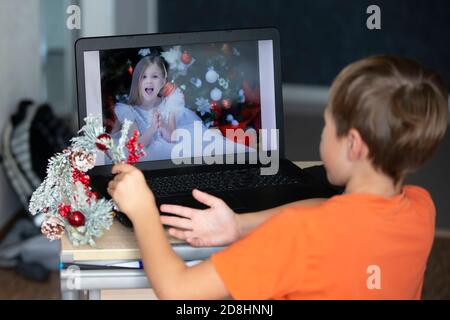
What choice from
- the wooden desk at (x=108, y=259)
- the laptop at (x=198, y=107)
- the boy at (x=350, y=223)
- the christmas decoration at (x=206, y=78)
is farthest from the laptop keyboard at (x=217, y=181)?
the boy at (x=350, y=223)

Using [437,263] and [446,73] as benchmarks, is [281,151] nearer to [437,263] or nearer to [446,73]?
[437,263]

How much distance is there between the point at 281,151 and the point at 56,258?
1.61 metres

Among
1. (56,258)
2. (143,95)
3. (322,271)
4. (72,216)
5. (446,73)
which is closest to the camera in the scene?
(322,271)

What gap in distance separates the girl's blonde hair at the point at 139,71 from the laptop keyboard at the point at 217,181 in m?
0.16

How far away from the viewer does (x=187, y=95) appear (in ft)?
5.20

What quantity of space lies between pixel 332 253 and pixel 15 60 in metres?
2.67

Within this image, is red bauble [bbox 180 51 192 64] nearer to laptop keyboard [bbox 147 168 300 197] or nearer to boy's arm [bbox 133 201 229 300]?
laptop keyboard [bbox 147 168 300 197]

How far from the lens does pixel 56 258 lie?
118 inches

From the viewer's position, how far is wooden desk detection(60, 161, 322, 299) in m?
1.28

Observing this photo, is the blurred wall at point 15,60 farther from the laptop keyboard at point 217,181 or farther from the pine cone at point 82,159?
the pine cone at point 82,159

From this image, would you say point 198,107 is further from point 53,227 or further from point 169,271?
point 169,271

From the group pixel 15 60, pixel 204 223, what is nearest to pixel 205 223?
pixel 204 223
